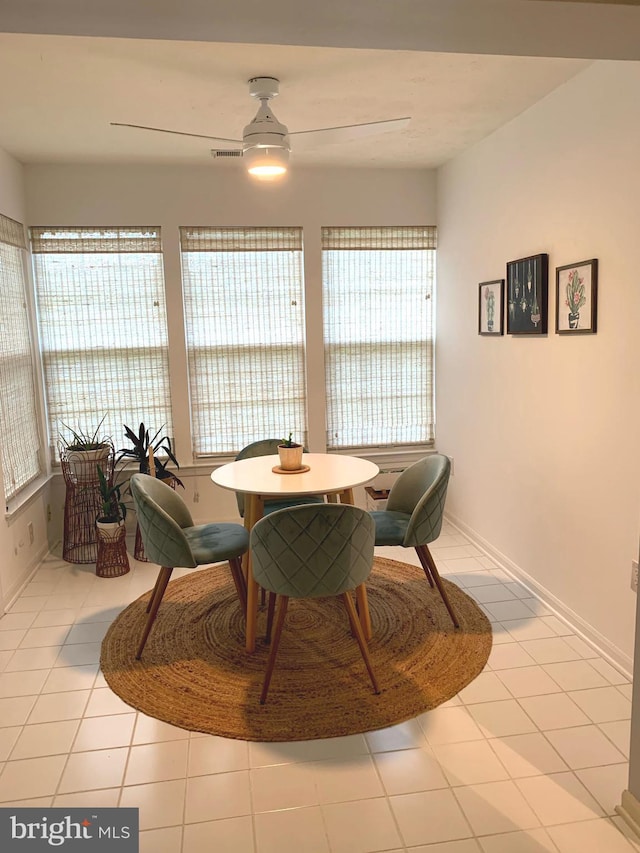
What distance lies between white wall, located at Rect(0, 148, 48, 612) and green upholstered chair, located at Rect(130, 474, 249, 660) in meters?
1.05

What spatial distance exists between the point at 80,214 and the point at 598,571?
13.0 ft

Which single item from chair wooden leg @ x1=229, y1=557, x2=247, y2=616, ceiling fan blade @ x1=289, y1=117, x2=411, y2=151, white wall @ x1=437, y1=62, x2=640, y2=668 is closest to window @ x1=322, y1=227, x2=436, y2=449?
white wall @ x1=437, y1=62, x2=640, y2=668

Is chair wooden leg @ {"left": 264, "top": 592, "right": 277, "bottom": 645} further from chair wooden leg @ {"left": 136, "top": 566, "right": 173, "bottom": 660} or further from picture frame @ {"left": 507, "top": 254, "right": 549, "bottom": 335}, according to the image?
picture frame @ {"left": 507, "top": 254, "right": 549, "bottom": 335}

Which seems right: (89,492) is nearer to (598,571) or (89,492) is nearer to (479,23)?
(598,571)

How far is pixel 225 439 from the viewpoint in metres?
4.88

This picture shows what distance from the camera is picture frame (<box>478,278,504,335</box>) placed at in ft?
12.6

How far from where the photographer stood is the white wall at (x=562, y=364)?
271 cm

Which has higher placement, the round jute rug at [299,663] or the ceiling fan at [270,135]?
the ceiling fan at [270,135]

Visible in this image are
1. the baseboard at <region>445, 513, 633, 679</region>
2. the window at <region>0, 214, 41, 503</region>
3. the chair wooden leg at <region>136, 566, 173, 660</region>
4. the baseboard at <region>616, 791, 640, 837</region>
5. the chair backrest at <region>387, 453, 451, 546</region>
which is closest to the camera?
the baseboard at <region>616, 791, 640, 837</region>

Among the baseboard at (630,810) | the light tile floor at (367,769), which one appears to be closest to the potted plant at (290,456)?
the light tile floor at (367,769)

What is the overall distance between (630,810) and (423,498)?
1464 mm

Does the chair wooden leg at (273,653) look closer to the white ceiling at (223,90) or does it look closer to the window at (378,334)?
the white ceiling at (223,90)

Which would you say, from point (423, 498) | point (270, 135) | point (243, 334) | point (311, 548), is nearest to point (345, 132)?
point (270, 135)

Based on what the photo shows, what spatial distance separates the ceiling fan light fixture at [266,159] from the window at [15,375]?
190cm
